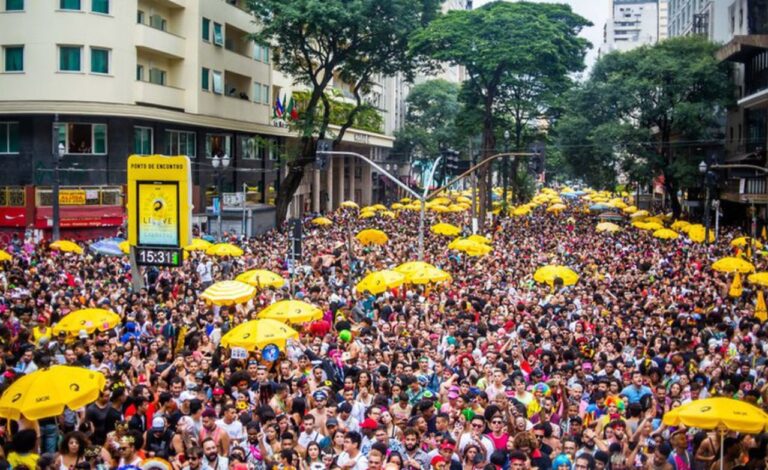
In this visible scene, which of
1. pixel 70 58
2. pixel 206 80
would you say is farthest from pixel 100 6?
pixel 206 80

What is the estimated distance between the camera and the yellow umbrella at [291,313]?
16.9 meters

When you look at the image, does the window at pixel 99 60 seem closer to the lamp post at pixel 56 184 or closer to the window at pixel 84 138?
the window at pixel 84 138

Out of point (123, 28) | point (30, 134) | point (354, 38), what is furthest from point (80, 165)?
point (354, 38)

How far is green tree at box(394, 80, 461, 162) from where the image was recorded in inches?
3701

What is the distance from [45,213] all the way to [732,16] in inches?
1678

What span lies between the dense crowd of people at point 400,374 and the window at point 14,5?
16.9 meters

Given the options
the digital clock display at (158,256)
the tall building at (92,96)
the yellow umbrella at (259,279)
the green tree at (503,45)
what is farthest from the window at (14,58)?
the digital clock display at (158,256)

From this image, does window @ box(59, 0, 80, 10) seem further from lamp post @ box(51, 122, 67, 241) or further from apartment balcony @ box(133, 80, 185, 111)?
lamp post @ box(51, 122, 67, 241)

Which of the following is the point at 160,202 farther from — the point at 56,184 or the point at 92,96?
the point at 92,96

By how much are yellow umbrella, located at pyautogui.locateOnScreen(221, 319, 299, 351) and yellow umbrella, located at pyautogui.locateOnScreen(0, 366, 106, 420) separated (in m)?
3.60

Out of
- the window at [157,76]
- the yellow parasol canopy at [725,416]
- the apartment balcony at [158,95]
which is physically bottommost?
the yellow parasol canopy at [725,416]

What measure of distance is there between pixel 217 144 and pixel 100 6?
12.1m

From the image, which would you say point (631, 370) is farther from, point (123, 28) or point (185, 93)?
point (185, 93)

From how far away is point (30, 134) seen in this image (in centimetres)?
3953
